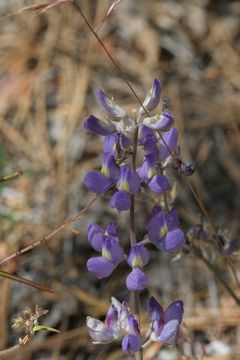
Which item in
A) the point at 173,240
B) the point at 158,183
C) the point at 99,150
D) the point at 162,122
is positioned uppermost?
the point at 162,122

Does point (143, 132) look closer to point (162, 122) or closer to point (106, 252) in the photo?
point (162, 122)

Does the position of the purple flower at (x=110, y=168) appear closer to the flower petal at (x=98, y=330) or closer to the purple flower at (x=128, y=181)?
the purple flower at (x=128, y=181)

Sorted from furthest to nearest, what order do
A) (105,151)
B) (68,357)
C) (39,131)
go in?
(39,131), (68,357), (105,151)

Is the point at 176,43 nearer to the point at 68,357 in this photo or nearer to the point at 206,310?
the point at 206,310

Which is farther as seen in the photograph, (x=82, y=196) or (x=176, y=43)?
(x=176, y=43)


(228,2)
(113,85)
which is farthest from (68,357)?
(228,2)

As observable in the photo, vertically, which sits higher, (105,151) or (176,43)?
(105,151)

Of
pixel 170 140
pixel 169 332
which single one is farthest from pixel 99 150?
pixel 169 332

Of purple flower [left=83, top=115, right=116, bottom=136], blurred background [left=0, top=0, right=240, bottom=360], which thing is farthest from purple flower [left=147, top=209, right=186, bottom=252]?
blurred background [left=0, top=0, right=240, bottom=360]

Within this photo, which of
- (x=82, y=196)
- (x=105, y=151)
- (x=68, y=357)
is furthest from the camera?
(x=82, y=196)
